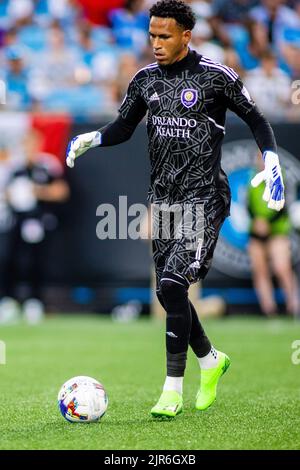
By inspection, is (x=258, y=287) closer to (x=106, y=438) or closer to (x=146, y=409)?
(x=146, y=409)

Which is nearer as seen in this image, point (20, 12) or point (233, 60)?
point (233, 60)

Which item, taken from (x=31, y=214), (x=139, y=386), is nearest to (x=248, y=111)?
(x=139, y=386)

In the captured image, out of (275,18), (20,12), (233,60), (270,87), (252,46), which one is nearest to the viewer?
(270,87)

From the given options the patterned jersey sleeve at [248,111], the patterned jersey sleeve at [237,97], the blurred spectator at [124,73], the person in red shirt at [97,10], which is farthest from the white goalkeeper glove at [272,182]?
the person in red shirt at [97,10]

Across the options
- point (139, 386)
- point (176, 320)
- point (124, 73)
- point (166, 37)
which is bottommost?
point (139, 386)

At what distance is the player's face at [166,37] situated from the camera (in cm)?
612

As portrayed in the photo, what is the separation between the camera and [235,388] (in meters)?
7.80

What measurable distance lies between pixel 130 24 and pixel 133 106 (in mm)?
10848

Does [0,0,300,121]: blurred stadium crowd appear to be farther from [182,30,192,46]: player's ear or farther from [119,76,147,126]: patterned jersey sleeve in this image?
[182,30,192,46]: player's ear

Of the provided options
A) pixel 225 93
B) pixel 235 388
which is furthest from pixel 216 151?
pixel 235 388

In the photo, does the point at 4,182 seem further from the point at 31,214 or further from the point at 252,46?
the point at 252,46

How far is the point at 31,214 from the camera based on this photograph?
47.6ft

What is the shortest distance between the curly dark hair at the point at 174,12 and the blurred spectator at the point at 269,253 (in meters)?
8.19

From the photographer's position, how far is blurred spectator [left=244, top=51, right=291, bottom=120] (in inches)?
586
